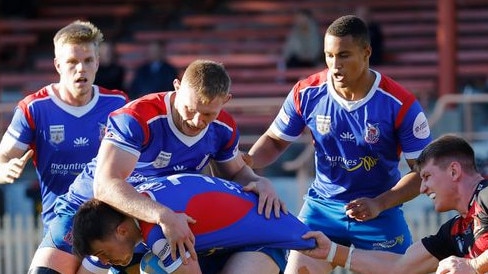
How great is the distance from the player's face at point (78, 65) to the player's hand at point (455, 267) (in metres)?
2.41

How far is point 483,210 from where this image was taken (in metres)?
5.80

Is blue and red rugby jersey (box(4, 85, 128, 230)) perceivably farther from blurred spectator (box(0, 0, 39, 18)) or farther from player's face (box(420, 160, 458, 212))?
blurred spectator (box(0, 0, 39, 18))

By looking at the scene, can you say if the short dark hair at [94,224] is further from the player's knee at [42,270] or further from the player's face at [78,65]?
the player's face at [78,65]

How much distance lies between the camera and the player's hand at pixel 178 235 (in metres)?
5.66

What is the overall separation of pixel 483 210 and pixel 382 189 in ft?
4.58

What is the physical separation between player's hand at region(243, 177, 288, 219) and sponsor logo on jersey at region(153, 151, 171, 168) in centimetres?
43

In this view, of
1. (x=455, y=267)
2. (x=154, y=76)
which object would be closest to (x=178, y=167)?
(x=455, y=267)

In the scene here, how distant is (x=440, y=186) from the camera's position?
5984 mm

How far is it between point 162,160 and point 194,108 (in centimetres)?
50

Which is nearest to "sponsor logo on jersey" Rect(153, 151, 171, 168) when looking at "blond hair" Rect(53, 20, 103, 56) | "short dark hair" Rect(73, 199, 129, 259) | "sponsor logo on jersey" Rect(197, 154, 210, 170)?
"sponsor logo on jersey" Rect(197, 154, 210, 170)

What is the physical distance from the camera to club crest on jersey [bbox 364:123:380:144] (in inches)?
274

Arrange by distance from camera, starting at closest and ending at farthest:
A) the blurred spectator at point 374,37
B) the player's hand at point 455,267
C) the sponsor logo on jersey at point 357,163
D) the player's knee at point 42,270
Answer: the player's hand at point 455,267 → the player's knee at point 42,270 → the sponsor logo on jersey at point 357,163 → the blurred spectator at point 374,37

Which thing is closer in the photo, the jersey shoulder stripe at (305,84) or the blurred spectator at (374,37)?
the jersey shoulder stripe at (305,84)

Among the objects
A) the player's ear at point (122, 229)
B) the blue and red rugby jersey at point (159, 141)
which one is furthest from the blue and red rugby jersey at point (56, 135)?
the player's ear at point (122, 229)
